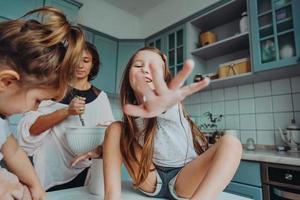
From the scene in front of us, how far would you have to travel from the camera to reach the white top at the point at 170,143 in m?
0.62

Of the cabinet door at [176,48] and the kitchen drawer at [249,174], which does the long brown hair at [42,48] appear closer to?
the kitchen drawer at [249,174]

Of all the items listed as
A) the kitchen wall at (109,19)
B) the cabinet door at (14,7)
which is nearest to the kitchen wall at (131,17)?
the kitchen wall at (109,19)

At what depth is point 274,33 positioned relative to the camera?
1357 millimetres

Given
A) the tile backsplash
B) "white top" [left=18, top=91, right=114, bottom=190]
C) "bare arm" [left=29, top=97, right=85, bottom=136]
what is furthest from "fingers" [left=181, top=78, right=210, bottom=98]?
the tile backsplash

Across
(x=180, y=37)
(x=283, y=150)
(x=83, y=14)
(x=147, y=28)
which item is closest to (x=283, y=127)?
(x=283, y=150)

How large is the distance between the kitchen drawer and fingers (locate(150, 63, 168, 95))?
1133 millimetres

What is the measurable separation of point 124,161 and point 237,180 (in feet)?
3.14

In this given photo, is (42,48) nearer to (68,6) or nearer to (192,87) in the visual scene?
(192,87)

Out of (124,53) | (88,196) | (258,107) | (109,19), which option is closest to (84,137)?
(88,196)

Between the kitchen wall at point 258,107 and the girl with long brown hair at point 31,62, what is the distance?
5.07 feet

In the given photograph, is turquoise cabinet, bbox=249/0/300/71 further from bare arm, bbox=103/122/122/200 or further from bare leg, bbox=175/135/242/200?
bare arm, bbox=103/122/122/200

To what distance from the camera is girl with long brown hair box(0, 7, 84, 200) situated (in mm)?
385

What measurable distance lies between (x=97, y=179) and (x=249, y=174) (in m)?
0.98

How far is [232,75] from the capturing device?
159cm
